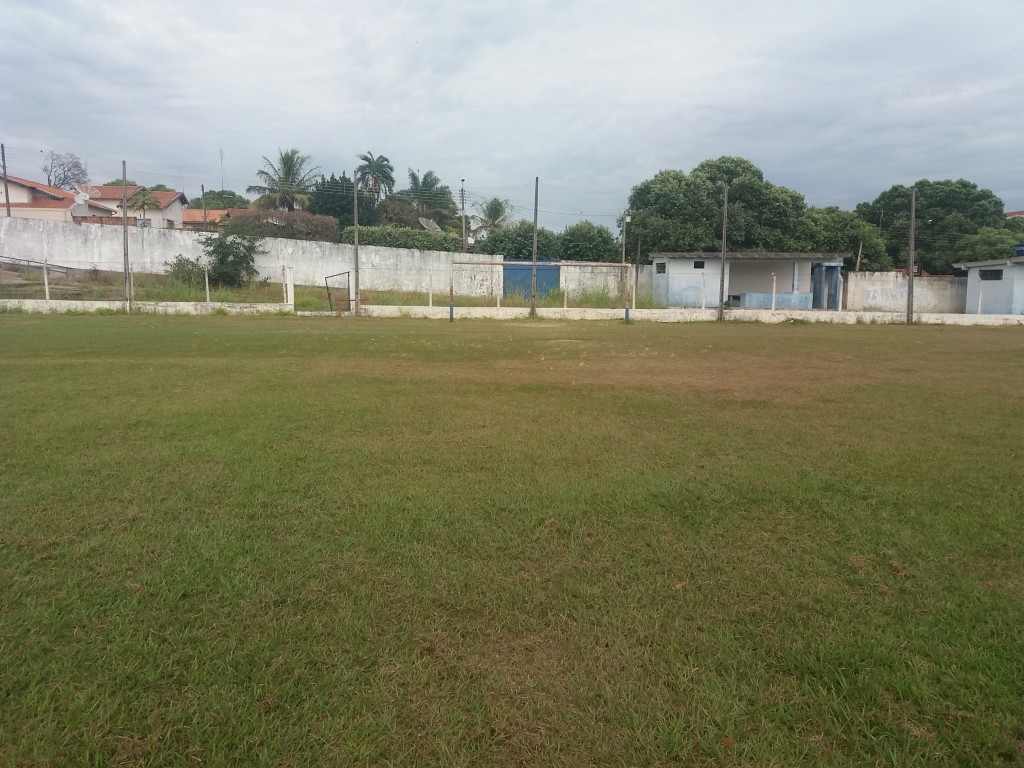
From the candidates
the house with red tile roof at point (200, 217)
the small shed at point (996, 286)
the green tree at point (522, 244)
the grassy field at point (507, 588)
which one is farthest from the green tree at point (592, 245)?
the grassy field at point (507, 588)

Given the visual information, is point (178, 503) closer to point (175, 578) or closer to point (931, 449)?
point (175, 578)

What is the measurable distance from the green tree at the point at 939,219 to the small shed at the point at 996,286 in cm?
780

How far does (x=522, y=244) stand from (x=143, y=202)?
27894 millimetres

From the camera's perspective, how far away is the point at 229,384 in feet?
28.6

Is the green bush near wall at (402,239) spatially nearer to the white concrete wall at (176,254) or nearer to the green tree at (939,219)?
the white concrete wall at (176,254)

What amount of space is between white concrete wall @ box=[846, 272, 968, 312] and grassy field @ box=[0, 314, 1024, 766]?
37.2 meters

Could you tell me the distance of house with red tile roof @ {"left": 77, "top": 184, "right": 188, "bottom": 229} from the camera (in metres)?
52.4

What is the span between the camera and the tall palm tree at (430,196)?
58125 mm

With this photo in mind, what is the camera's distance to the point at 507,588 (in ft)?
10.2

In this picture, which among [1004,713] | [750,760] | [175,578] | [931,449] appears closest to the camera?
[750,760]

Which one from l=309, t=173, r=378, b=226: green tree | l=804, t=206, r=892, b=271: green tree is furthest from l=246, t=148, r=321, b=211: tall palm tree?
l=804, t=206, r=892, b=271: green tree

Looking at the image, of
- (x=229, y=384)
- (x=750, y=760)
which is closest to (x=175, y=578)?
(x=750, y=760)

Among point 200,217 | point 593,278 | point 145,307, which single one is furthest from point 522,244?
point 200,217

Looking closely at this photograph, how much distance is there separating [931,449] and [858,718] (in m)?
4.04
